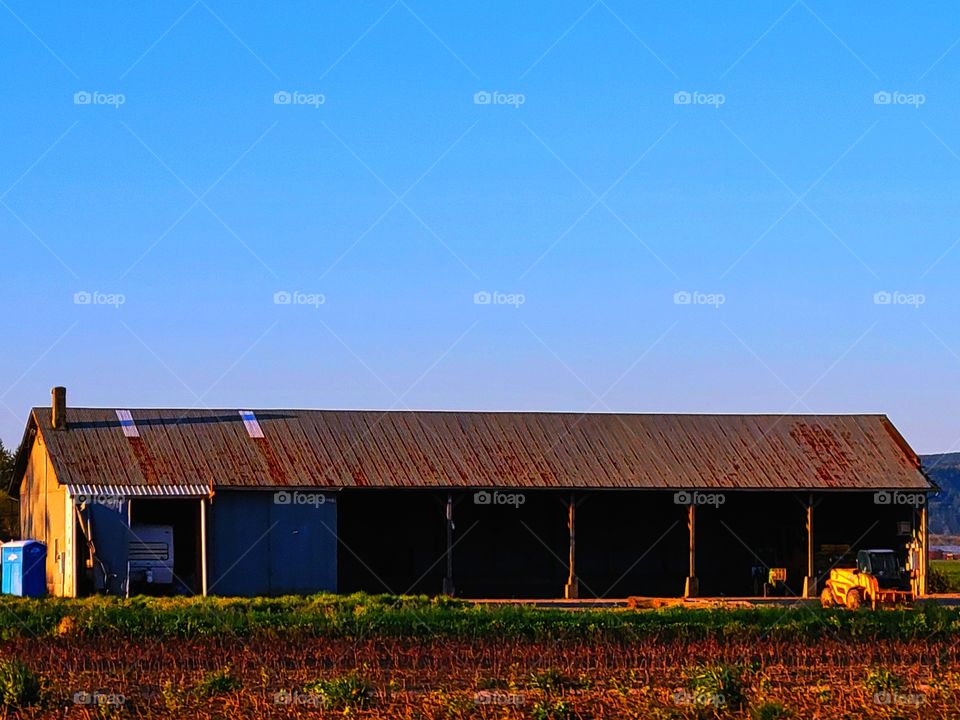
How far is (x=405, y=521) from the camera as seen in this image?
1871 inches

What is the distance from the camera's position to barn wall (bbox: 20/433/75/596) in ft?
136

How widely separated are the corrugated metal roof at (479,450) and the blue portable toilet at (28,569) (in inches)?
79.5

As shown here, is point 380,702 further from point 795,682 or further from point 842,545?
point 842,545

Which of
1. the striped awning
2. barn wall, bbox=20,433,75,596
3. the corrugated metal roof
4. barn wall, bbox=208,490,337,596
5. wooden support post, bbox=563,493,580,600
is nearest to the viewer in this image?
the striped awning

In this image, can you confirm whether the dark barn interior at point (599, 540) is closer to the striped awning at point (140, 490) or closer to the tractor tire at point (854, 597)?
the striped awning at point (140, 490)

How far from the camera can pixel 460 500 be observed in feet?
148

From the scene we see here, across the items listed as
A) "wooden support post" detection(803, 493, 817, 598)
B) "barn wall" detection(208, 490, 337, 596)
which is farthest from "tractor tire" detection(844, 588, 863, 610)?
"barn wall" detection(208, 490, 337, 596)

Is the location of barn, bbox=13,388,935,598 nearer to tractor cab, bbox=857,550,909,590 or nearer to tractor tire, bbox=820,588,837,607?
tractor tire, bbox=820,588,837,607

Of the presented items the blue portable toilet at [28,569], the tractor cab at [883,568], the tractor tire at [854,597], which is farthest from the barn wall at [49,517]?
the tractor cab at [883,568]

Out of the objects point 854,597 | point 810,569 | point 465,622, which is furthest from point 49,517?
point 854,597

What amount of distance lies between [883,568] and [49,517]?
23.1 metres

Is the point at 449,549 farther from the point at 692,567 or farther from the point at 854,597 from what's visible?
the point at 854,597

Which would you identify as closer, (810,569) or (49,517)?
(49,517)

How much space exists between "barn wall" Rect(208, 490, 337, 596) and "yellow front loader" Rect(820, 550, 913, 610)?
13.4 meters
